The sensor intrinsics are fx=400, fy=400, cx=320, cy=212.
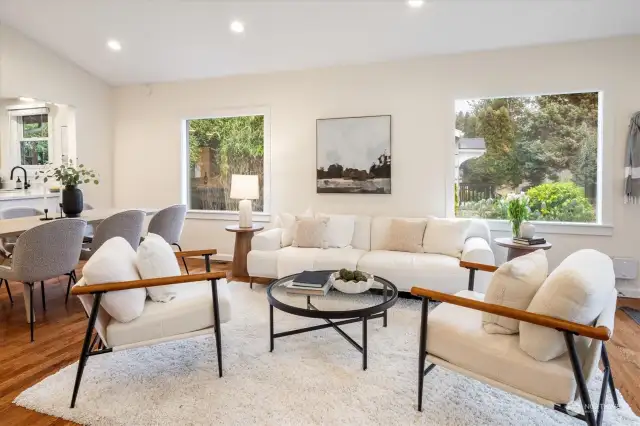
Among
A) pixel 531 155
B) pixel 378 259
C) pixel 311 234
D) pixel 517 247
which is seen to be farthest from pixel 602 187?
pixel 311 234

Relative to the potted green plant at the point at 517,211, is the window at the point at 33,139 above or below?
above

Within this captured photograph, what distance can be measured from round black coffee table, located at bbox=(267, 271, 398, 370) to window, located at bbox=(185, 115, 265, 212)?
2.94 metres

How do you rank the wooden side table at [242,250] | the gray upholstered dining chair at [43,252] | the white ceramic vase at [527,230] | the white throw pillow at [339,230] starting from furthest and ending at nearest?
the wooden side table at [242,250] < the white throw pillow at [339,230] < the white ceramic vase at [527,230] < the gray upholstered dining chair at [43,252]

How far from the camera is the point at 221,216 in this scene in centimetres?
575

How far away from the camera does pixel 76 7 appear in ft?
14.3

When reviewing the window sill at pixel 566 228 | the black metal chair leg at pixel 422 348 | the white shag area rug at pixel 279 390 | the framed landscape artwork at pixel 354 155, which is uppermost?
the framed landscape artwork at pixel 354 155

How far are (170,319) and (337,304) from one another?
102 centimetres

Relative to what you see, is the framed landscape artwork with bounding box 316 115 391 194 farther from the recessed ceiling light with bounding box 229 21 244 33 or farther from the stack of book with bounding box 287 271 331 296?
the stack of book with bounding box 287 271 331 296

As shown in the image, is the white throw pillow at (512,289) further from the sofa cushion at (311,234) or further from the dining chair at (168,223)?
the dining chair at (168,223)

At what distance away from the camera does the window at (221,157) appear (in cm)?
561

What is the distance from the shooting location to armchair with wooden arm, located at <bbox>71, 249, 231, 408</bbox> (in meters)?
2.11

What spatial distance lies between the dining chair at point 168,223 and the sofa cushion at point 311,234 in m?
1.27

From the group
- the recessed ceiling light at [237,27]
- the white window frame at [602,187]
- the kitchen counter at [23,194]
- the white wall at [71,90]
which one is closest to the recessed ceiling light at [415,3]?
Answer: the white window frame at [602,187]

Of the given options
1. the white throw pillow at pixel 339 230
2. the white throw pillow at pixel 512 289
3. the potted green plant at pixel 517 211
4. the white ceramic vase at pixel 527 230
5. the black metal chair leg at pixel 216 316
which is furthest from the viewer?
the white throw pillow at pixel 339 230
